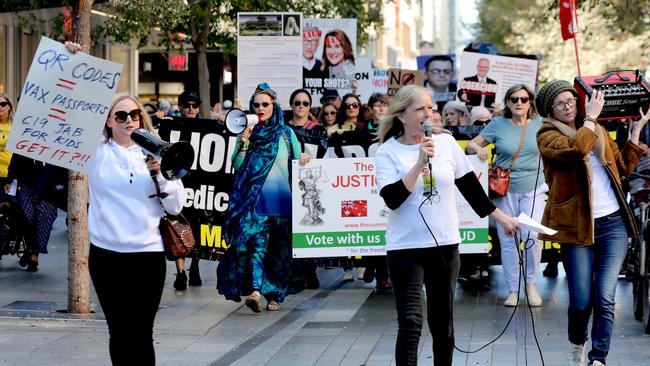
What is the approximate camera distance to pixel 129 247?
6375 mm

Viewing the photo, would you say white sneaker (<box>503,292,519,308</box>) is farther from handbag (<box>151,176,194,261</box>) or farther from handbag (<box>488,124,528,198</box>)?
handbag (<box>151,176,194,261</box>)

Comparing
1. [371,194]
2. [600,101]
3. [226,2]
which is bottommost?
[371,194]

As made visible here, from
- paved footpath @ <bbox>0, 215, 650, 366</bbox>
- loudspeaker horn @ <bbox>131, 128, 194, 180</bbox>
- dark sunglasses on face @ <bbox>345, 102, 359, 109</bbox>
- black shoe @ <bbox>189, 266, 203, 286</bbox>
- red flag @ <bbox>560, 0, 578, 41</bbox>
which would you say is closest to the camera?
loudspeaker horn @ <bbox>131, 128, 194, 180</bbox>

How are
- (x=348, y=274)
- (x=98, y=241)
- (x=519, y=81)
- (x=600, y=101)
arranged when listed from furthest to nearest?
1. (x=519, y=81)
2. (x=348, y=274)
3. (x=600, y=101)
4. (x=98, y=241)

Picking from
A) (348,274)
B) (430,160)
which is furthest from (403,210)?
(348,274)

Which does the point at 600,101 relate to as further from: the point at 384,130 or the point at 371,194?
the point at 371,194

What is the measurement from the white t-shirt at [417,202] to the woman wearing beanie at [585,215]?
1.08 meters

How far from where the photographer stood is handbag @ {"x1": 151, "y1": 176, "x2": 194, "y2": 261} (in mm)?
6395

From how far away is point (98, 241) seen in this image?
644 cm

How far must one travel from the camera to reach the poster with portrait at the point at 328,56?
1728 centimetres

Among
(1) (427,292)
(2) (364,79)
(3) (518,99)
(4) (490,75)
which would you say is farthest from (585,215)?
(2) (364,79)

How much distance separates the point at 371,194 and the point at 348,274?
2.72m

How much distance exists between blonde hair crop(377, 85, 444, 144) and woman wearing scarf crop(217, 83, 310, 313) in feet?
12.7

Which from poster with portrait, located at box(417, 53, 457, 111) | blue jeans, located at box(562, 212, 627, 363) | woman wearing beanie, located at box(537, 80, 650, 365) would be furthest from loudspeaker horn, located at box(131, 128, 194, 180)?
poster with portrait, located at box(417, 53, 457, 111)
